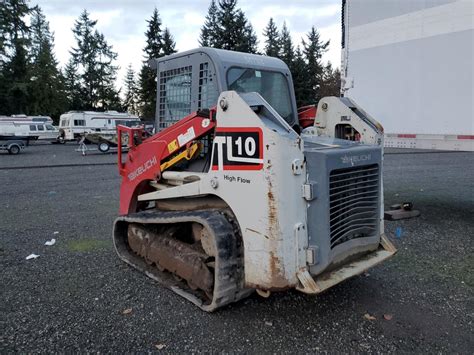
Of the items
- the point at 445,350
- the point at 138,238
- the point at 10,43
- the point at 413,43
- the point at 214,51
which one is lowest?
the point at 445,350

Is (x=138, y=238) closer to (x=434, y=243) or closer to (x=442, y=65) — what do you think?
(x=434, y=243)

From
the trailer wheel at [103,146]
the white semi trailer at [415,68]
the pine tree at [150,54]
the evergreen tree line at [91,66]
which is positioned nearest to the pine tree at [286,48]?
the evergreen tree line at [91,66]

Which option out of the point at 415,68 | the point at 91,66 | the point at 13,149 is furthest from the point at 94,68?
the point at 415,68

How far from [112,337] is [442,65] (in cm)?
538

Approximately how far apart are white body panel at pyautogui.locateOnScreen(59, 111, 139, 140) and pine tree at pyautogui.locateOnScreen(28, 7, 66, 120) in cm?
1707

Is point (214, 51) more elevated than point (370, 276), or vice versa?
point (214, 51)

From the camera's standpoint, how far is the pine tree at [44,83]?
46875mm

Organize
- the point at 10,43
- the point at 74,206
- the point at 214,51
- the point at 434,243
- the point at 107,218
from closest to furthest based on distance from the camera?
1. the point at 214,51
2. the point at 434,243
3. the point at 107,218
4. the point at 74,206
5. the point at 10,43

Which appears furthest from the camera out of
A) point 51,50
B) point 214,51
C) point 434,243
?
point 51,50

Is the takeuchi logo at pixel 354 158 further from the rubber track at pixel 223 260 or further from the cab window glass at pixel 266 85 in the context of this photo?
the cab window glass at pixel 266 85

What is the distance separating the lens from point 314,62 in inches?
2115

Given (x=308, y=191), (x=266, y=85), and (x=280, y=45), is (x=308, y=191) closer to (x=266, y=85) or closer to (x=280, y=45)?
(x=266, y=85)

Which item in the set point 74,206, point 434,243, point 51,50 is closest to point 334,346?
point 434,243

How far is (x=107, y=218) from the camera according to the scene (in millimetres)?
6957
